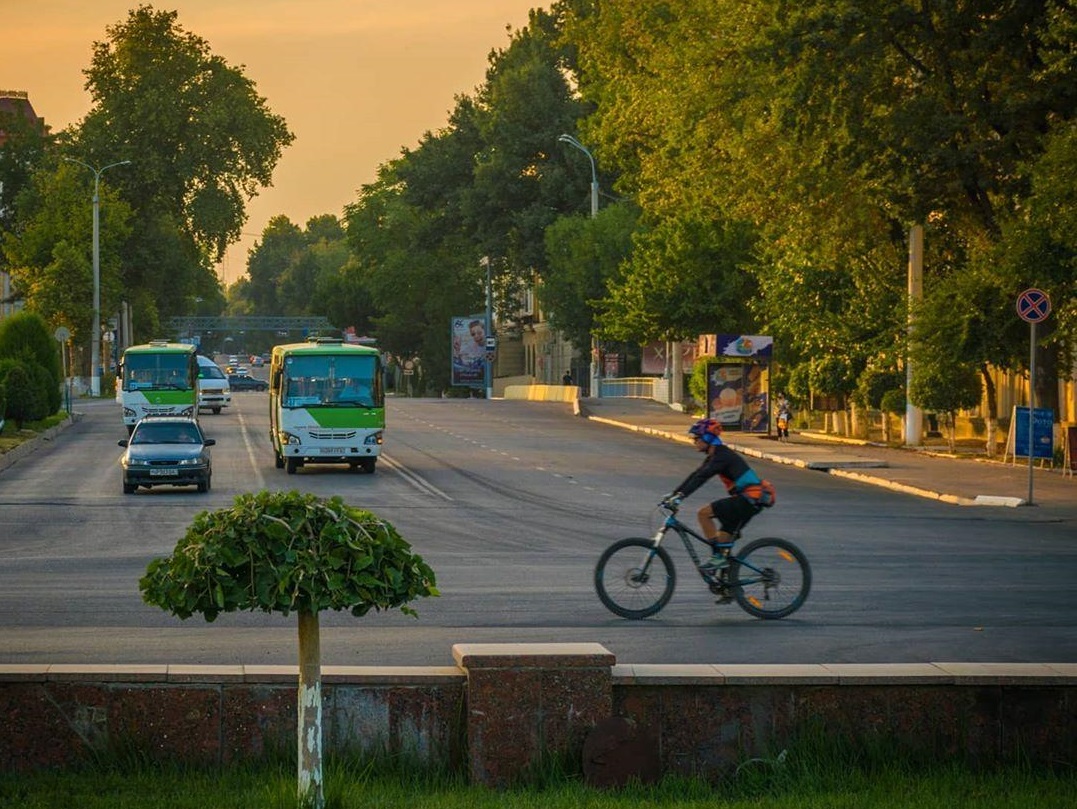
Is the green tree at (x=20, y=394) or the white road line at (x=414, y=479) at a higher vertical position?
the green tree at (x=20, y=394)

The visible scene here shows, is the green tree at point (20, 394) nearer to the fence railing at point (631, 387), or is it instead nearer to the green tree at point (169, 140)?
the fence railing at point (631, 387)

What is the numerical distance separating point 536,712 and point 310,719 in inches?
61.1

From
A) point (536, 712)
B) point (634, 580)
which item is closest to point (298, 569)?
point (536, 712)

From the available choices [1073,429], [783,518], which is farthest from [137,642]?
[1073,429]

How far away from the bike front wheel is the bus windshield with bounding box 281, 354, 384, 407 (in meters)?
24.9

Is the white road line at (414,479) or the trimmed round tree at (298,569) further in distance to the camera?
the white road line at (414,479)

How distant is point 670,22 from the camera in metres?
61.2

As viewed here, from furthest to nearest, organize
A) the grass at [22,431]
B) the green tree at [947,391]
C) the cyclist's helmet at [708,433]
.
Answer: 1. the grass at [22,431]
2. the green tree at [947,391]
3. the cyclist's helmet at [708,433]

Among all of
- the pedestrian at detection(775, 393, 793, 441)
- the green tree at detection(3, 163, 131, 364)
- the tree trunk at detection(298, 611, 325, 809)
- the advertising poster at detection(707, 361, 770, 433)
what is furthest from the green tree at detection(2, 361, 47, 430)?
the tree trunk at detection(298, 611, 325, 809)

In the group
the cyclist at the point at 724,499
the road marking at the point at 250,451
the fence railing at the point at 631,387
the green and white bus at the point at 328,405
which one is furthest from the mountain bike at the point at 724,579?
the fence railing at the point at 631,387

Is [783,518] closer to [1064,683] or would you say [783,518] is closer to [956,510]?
[956,510]

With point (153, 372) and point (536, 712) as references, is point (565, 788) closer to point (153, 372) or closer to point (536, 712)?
point (536, 712)

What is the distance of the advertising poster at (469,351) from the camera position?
366ft

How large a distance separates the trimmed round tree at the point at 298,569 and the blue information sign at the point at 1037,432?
100 feet
